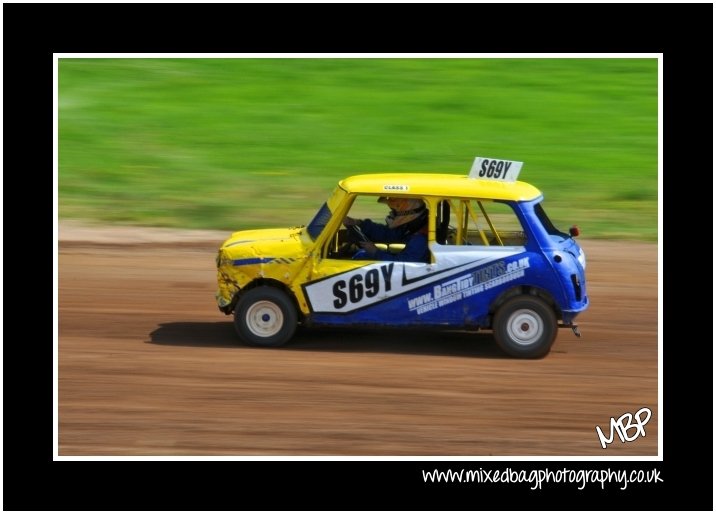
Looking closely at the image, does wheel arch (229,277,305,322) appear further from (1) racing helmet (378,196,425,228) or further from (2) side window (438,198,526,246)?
(2) side window (438,198,526,246)

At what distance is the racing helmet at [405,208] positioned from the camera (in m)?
10.5

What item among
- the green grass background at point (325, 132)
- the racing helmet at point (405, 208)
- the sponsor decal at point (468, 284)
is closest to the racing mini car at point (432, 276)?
the sponsor decal at point (468, 284)

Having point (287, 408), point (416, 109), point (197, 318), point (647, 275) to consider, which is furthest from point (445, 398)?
point (416, 109)

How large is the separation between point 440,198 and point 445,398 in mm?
2028

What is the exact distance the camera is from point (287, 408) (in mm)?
9086

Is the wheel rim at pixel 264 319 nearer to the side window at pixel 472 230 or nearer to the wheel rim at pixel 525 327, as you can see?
the side window at pixel 472 230

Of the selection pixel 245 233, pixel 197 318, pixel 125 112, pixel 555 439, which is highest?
pixel 125 112

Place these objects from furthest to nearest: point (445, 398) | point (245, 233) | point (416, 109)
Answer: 1. point (416, 109)
2. point (245, 233)
3. point (445, 398)

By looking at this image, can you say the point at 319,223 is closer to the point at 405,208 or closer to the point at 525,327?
the point at 405,208

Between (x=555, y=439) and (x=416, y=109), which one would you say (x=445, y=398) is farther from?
(x=416, y=109)

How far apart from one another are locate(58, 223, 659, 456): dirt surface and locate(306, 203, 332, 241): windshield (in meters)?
1.17

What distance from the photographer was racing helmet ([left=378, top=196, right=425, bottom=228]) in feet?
34.3

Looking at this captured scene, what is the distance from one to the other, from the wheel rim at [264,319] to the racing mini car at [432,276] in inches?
0.4

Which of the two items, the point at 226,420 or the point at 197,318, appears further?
the point at 197,318
